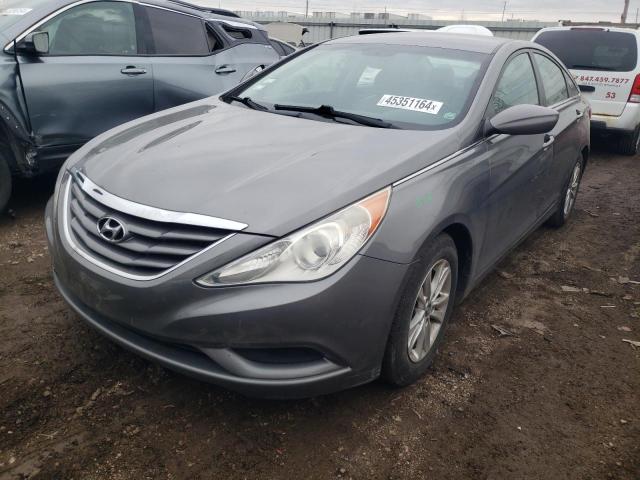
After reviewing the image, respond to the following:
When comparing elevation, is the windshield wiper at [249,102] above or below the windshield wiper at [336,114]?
below

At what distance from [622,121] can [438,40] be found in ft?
17.4

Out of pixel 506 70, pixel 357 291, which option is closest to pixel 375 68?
pixel 506 70

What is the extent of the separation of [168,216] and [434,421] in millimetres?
1408

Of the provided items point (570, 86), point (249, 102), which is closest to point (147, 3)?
point (249, 102)

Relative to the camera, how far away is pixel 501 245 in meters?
3.18

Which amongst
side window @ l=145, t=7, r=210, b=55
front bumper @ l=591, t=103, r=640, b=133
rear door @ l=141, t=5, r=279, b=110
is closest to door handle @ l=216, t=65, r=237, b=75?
rear door @ l=141, t=5, r=279, b=110

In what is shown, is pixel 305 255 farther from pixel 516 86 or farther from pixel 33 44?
pixel 33 44

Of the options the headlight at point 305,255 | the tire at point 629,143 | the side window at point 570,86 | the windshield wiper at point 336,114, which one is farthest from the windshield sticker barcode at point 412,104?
the tire at point 629,143

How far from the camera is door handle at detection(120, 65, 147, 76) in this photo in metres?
4.55

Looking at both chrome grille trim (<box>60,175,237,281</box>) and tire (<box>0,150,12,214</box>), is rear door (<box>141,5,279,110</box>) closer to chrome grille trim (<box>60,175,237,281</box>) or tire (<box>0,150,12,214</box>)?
tire (<box>0,150,12,214</box>)

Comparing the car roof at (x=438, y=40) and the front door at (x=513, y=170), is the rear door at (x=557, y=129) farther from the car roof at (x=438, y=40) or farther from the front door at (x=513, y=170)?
the car roof at (x=438, y=40)

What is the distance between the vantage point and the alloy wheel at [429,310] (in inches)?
93.3

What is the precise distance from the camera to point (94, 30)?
446cm

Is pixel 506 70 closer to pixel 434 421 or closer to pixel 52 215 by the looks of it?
pixel 434 421
